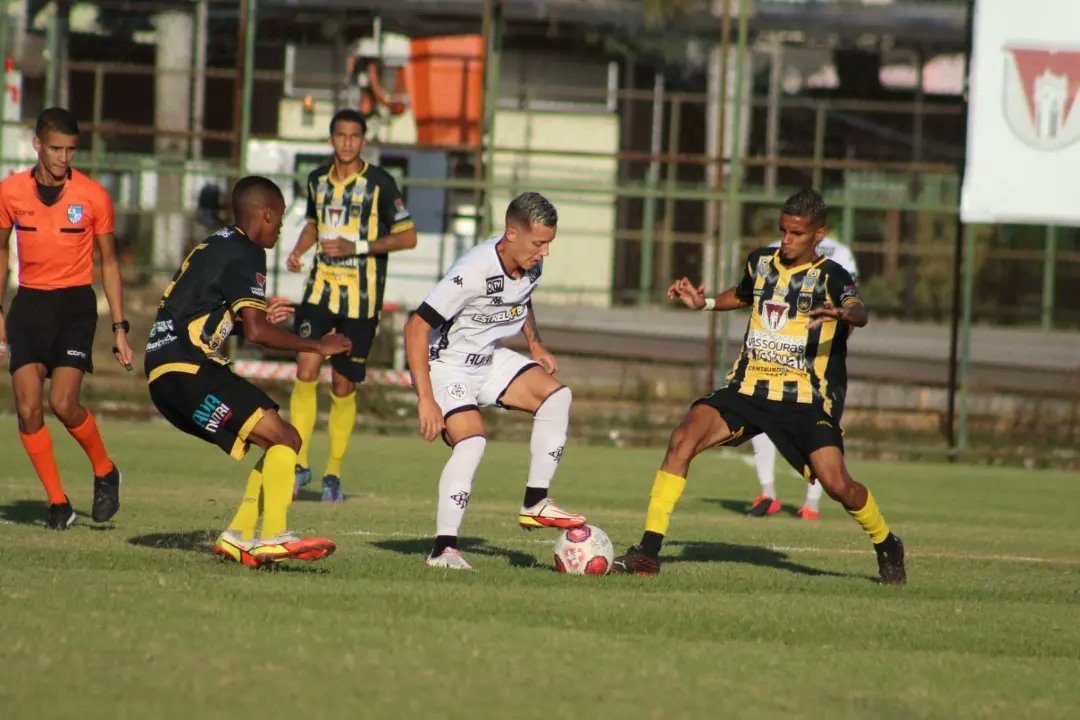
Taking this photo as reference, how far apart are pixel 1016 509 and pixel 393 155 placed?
50.8 feet

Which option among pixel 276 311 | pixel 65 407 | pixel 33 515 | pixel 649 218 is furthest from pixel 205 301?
pixel 649 218

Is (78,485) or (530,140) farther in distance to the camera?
(530,140)

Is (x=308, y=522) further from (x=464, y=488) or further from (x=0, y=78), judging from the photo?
(x=0, y=78)

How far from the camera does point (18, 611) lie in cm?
576

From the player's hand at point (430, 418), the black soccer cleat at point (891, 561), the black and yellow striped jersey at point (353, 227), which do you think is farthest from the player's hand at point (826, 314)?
the black and yellow striped jersey at point (353, 227)

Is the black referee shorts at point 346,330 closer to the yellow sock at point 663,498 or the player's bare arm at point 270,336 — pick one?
the yellow sock at point 663,498

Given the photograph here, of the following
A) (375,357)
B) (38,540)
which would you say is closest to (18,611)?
(38,540)

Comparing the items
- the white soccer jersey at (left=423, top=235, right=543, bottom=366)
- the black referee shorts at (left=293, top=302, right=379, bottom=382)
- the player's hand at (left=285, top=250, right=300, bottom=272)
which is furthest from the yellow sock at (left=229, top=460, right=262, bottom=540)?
the player's hand at (left=285, top=250, right=300, bottom=272)

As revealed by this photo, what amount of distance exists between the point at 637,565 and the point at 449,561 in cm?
89

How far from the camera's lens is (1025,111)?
16828mm

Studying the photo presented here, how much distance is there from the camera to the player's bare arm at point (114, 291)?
8.59m

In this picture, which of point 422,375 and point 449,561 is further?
point 449,561

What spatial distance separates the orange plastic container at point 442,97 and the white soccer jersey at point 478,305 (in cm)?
1540

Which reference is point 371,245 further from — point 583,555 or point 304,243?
point 583,555
